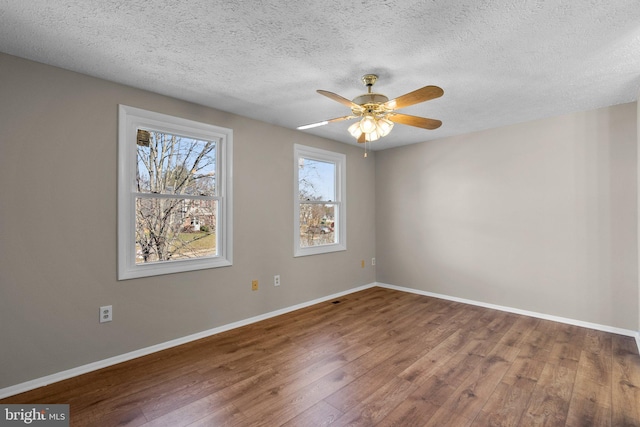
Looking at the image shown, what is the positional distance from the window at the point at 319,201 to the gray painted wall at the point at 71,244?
3.14 ft

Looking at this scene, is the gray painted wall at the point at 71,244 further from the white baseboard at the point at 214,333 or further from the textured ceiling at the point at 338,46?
the textured ceiling at the point at 338,46

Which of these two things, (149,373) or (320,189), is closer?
(149,373)

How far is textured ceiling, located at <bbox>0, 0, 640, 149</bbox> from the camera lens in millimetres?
1670

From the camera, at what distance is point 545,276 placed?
3566 millimetres

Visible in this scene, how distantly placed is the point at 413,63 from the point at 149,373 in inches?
122

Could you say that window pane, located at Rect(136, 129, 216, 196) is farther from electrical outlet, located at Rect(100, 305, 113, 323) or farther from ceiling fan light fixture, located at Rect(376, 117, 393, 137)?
ceiling fan light fixture, located at Rect(376, 117, 393, 137)

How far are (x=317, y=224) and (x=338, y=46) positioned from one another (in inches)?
109

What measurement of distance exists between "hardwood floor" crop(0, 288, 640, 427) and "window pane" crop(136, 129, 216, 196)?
1532mm

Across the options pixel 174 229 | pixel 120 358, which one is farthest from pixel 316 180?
pixel 120 358

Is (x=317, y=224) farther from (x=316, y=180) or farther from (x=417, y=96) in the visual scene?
(x=417, y=96)

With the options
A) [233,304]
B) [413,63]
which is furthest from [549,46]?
[233,304]

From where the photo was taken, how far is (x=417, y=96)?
205cm

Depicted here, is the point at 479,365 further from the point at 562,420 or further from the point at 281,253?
the point at 281,253

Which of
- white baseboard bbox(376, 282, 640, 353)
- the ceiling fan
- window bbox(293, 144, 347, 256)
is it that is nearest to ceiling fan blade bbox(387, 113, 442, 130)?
the ceiling fan
